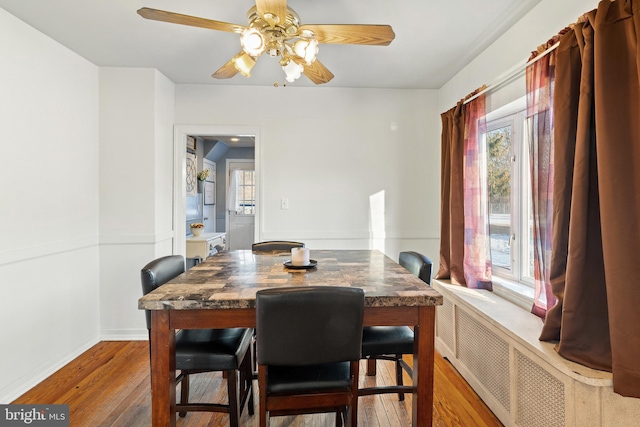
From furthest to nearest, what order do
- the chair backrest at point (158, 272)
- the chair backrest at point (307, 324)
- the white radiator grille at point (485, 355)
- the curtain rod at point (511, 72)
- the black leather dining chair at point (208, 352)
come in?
the white radiator grille at point (485, 355) < the curtain rod at point (511, 72) < the chair backrest at point (158, 272) < the black leather dining chair at point (208, 352) < the chair backrest at point (307, 324)

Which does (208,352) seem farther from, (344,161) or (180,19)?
(344,161)

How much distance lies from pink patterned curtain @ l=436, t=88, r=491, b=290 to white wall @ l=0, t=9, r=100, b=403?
2951 mm

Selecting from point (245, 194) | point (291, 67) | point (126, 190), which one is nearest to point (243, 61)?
point (291, 67)

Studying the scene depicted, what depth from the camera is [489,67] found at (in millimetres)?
2479

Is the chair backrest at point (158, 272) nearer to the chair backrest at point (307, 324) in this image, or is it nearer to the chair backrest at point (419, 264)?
the chair backrest at point (307, 324)

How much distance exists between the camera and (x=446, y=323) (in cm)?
264

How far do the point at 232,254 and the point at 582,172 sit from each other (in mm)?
1950

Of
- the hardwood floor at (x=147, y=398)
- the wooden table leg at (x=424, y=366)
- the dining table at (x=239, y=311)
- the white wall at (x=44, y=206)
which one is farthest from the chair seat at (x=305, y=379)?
the white wall at (x=44, y=206)

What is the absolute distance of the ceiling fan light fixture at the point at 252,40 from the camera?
147 centimetres

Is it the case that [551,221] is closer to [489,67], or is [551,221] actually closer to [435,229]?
[489,67]

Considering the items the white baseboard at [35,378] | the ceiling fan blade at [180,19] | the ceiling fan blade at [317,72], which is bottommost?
the white baseboard at [35,378]

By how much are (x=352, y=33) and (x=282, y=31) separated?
33 centimetres

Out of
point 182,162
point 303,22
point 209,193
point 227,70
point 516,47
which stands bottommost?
point 209,193

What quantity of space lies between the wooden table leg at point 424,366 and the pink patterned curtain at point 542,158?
2.38 feet
